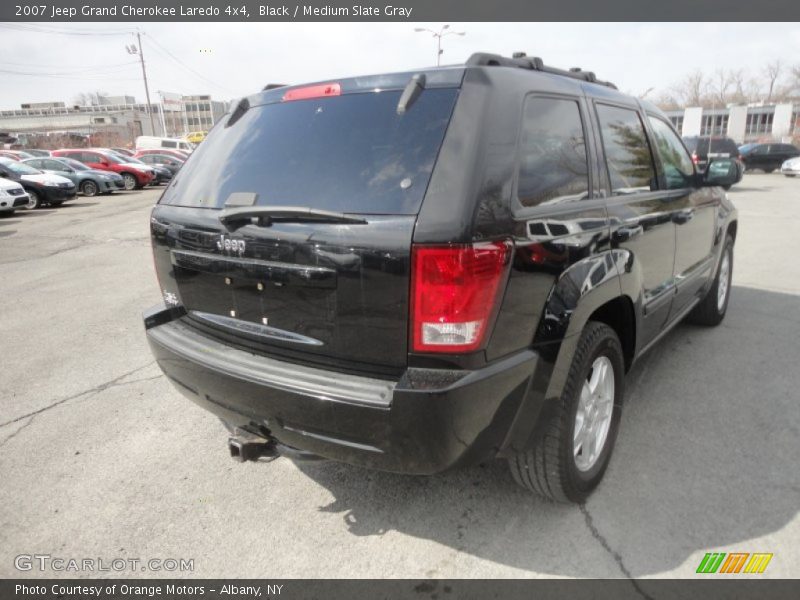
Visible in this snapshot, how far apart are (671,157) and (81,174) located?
21395 millimetres

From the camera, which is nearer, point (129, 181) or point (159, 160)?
point (129, 181)

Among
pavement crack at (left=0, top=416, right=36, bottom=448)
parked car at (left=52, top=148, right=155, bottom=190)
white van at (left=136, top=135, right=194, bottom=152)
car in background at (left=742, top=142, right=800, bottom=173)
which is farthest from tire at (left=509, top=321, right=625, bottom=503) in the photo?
white van at (left=136, top=135, right=194, bottom=152)

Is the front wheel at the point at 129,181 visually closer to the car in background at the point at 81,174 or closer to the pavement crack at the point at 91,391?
the car in background at the point at 81,174

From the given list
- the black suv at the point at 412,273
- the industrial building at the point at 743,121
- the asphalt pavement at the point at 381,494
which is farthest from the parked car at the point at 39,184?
the industrial building at the point at 743,121

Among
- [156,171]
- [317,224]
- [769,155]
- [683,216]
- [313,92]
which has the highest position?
[313,92]

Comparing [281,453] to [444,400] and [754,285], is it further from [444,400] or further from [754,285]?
[754,285]

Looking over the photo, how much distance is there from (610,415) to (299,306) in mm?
1687

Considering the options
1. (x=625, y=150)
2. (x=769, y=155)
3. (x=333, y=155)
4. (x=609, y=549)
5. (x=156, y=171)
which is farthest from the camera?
(x=769, y=155)

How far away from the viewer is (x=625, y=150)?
2.99 meters

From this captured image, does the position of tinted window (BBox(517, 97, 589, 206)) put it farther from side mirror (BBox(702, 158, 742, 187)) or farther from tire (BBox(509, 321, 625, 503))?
side mirror (BBox(702, 158, 742, 187))

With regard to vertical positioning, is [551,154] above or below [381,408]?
above

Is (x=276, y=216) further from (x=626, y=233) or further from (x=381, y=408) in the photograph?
(x=626, y=233)

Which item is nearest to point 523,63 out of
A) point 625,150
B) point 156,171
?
point 625,150

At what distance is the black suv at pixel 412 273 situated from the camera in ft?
6.14
